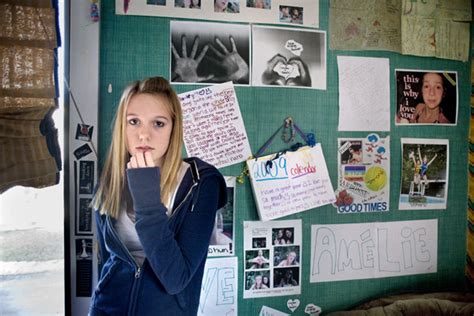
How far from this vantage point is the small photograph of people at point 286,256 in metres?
1.38

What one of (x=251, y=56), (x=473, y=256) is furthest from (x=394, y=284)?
(x=251, y=56)

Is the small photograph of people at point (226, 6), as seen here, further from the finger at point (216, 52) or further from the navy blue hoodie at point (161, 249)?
the navy blue hoodie at point (161, 249)

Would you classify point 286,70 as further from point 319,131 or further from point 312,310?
point 312,310

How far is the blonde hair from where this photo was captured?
2.90 ft

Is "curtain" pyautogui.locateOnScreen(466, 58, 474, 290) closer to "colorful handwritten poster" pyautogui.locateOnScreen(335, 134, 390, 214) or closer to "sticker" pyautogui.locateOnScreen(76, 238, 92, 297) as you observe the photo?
"colorful handwritten poster" pyautogui.locateOnScreen(335, 134, 390, 214)

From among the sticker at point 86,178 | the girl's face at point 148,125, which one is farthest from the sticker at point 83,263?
the girl's face at point 148,125

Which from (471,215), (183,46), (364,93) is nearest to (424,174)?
(471,215)

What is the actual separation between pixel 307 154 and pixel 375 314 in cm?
58

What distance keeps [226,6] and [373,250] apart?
1.00 m

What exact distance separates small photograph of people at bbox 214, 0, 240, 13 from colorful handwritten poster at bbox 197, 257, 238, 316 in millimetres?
819

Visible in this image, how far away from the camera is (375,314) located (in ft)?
4.37

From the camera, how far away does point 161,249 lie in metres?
0.77

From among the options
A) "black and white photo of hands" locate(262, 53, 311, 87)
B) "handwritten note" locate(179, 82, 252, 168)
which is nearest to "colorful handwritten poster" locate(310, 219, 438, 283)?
"handwritten note" locate(179, 82, 252, 168)

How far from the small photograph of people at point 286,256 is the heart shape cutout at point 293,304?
128mm
